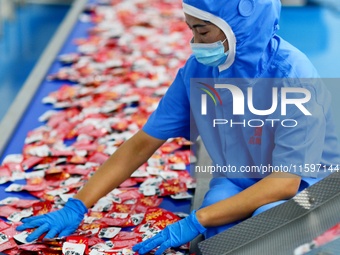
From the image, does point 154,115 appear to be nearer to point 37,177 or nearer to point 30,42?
point 37,177

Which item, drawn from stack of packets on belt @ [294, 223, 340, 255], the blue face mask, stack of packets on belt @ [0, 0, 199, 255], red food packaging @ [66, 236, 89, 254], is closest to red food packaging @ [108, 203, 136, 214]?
stack of packets on belt @ [0, 0, 199, 255]

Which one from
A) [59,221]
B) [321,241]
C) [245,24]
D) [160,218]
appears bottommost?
[160,218]

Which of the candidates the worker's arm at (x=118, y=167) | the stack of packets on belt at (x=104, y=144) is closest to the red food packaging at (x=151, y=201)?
the stack of packets on belt at (x=104, y=144)

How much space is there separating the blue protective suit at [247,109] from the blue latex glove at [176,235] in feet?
0.48

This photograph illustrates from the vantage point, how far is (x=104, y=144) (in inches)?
180

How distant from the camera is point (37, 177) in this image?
13.8 feet

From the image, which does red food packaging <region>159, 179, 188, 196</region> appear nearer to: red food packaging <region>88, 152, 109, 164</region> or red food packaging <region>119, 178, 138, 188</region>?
red food packaging <region>119, 178, 138, 188</region>

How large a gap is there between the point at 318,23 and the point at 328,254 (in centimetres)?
441

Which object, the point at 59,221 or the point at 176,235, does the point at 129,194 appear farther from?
the point at 176,235

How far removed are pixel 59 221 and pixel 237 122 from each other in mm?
958

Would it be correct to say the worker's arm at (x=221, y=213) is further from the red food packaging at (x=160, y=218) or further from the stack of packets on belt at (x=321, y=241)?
the stack of packets on belt at (x=321, y=241)

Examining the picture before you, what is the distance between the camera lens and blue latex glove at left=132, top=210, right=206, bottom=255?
3262 mm

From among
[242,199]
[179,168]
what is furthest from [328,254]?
[179,168]

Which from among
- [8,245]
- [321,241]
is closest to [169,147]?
[8,245]
